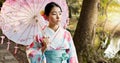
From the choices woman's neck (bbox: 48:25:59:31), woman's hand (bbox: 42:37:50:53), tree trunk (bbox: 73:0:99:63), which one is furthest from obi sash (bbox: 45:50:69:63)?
tree trunk (bbox: 73:0:99:63)

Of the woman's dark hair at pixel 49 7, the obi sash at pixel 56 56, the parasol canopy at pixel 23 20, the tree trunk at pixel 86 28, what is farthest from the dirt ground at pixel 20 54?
the woman's dark hair at pixel 49 7

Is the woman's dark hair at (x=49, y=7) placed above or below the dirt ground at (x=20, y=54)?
above

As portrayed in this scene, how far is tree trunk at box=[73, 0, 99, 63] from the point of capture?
6.86 m

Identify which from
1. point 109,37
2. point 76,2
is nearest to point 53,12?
point 109,37

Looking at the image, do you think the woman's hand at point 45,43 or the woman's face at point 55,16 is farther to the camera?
the woman's face at point 55,16

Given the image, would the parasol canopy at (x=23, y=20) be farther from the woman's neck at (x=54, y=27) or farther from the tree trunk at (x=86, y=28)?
the tree trunk at (x=86, y=28)

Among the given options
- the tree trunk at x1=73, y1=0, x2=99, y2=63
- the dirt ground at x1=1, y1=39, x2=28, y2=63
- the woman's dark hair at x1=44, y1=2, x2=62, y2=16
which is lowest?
the dirt ground at x1=1, y1=39, x2=28, y2=63

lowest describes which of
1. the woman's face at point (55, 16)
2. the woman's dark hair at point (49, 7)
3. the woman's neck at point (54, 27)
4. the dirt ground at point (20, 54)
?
the dirt ground at point (20, 54)

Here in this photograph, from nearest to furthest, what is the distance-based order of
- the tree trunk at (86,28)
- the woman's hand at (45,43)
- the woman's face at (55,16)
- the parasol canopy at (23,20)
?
1. the woman's hand at (45,43)
2. the woman's face at (55,16)
3. the parasol canopy at (23,20)
4. the tree trunk at (86,28)

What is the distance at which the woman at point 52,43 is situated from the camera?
334cm

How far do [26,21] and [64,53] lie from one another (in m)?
0.70

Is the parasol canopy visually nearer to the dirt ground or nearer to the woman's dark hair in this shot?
the woman's dark hair

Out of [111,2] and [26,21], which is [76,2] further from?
[26,21]

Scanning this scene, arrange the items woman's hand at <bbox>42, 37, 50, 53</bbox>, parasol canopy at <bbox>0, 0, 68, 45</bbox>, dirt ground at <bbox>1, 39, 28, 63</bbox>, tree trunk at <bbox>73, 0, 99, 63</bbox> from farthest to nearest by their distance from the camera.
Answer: dirt ground at <bbox>1, 39, 28, 63</bbox> < tree trunk at <bbox>73, 0, 99, 63</bbox> < parasol canopy at <bbox>0, 0, 68, 45</bbox> < woman's hand at <bbox>42, 37, 50, 53</bbox>
